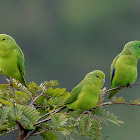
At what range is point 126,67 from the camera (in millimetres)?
4602

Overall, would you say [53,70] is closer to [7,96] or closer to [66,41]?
[66,41]

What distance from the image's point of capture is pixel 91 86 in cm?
332

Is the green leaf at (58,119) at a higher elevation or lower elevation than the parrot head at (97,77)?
lower

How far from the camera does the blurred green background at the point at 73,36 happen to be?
3288cm

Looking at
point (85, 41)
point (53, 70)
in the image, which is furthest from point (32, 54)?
point (85, 41)

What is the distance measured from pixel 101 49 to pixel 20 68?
40304mm

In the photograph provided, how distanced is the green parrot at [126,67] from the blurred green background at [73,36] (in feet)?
75.2

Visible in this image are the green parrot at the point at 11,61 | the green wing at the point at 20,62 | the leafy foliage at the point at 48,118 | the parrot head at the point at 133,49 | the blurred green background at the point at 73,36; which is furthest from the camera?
the blurred green background at the point at 73,36

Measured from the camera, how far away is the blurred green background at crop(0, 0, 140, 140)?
108 feet

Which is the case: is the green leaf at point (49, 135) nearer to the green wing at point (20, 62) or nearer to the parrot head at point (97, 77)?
the parrot head at point (97, 77)

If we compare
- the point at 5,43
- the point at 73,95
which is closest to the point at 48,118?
the point at 73,95

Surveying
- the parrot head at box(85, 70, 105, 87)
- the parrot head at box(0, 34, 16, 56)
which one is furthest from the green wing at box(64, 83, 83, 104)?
the parrot head at box(0, 34, 16, 56)

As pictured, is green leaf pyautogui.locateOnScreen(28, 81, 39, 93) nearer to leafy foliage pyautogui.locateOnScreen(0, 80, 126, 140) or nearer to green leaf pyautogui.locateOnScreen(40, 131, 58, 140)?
leafy foliage pyautogui.locateOnScreen(0, 80, 126, 140)

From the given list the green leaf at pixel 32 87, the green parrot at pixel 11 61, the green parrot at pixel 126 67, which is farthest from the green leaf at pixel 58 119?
the green parrot at pixel 126 67
